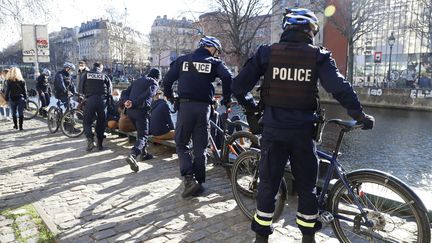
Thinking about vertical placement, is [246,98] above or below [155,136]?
above

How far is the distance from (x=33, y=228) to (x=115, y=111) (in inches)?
247

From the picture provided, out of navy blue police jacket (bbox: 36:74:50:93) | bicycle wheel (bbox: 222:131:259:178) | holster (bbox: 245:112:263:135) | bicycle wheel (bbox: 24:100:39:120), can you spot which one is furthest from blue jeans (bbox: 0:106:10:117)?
holster (bbox: 245:112:263:135)

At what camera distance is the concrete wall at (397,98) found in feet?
76.5

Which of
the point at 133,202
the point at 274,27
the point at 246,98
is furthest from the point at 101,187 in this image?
the point at 274,27

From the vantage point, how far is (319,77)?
2947 mm

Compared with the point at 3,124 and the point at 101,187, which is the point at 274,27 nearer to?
the point at 3,124

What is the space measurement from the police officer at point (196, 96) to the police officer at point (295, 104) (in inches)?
61.6

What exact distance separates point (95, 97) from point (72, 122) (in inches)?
102

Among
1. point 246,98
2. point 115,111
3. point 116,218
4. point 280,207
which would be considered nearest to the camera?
point 246,98

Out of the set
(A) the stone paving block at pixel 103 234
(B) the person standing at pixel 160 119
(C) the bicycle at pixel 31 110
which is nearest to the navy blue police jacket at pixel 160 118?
(B) the person standing at pixel 160 119

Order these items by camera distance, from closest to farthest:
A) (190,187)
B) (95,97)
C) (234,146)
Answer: (190,187), (234,146), (95,97)

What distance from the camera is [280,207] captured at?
3.78 metres

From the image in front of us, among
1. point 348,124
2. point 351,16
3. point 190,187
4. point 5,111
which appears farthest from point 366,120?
point 351,16

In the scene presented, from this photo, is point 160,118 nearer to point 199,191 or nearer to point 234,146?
point 234,146
